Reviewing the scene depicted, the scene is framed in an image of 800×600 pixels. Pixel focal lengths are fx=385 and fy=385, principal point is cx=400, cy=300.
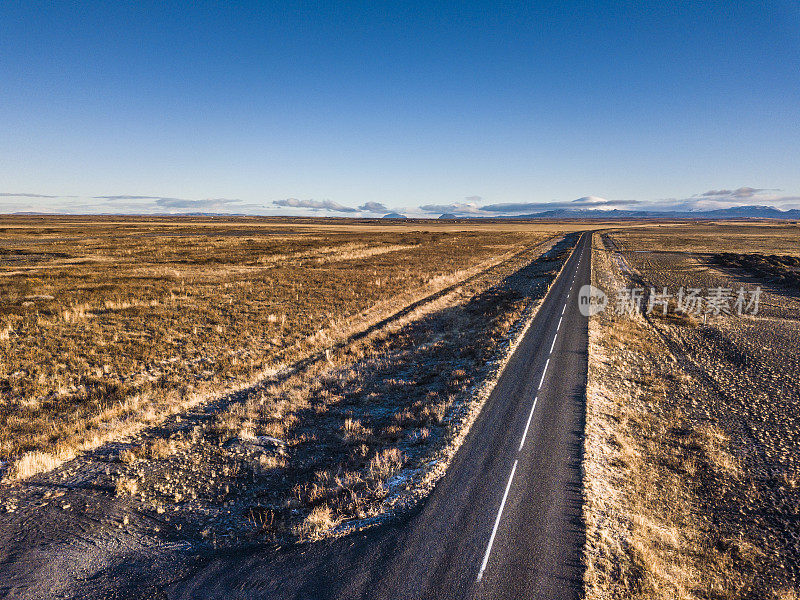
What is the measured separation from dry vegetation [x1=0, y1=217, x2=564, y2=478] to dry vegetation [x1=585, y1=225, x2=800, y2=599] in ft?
44.2

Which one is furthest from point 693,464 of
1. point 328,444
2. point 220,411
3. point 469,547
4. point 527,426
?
point 220,411

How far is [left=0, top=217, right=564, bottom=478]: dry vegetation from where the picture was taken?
42.4 ft

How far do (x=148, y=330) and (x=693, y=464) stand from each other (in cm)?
2659

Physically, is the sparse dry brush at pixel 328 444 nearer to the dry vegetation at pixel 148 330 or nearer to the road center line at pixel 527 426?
the road center line at pixel 527 426

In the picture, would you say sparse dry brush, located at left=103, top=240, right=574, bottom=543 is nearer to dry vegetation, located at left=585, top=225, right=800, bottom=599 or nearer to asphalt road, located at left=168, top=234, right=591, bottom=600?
asphalt road, located at left=168, top=234, right=591, bottom=600

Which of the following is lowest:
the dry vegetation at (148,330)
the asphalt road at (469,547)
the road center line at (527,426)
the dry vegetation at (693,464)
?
the dry vegetation at (693,464)

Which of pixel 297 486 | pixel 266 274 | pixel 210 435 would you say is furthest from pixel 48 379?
pixel 266 274

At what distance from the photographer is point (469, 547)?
7.61m

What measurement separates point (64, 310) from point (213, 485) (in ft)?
81.5

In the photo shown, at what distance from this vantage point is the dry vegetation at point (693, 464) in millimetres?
7664

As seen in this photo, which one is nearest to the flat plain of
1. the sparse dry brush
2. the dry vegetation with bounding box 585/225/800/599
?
the sparse dry brush

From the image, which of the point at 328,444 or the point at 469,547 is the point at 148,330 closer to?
the point at 328,444

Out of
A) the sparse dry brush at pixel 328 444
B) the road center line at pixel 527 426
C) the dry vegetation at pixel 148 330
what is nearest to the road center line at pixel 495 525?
the road center line at pixel 527 426

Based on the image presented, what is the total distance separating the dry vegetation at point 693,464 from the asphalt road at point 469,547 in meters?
0.61
